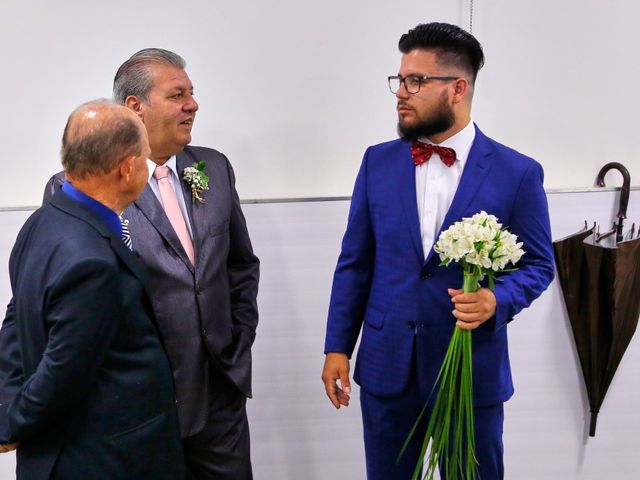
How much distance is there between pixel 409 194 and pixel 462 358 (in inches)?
19.4

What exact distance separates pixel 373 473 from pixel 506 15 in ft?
5.83

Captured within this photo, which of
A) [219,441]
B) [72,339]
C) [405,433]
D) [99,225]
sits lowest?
[219,441]

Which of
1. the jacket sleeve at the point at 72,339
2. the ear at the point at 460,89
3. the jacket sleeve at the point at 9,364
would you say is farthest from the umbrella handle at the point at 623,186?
the jacket sleeve at the point at 9,364

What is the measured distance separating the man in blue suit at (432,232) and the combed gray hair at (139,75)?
0.73 meters

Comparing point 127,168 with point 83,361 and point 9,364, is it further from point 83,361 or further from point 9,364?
point 9,364

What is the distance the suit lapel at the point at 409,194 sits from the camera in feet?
6.87

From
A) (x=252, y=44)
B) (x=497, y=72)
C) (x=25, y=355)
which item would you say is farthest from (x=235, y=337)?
(x=497, y=72)

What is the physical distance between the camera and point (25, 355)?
1703mm

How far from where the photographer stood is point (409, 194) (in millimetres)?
2129

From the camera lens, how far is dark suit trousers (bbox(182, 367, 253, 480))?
2.38 meters

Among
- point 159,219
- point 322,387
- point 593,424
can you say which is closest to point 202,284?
point 159,219

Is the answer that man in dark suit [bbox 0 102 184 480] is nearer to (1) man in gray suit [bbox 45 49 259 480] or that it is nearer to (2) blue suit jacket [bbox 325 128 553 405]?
(1) man in gray suit [bbox 45 49 259 480]

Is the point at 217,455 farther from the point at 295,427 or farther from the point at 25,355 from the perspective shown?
the point at 25,355

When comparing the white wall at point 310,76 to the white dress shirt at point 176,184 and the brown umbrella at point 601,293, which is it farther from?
the white dress shirt at point 176,184
